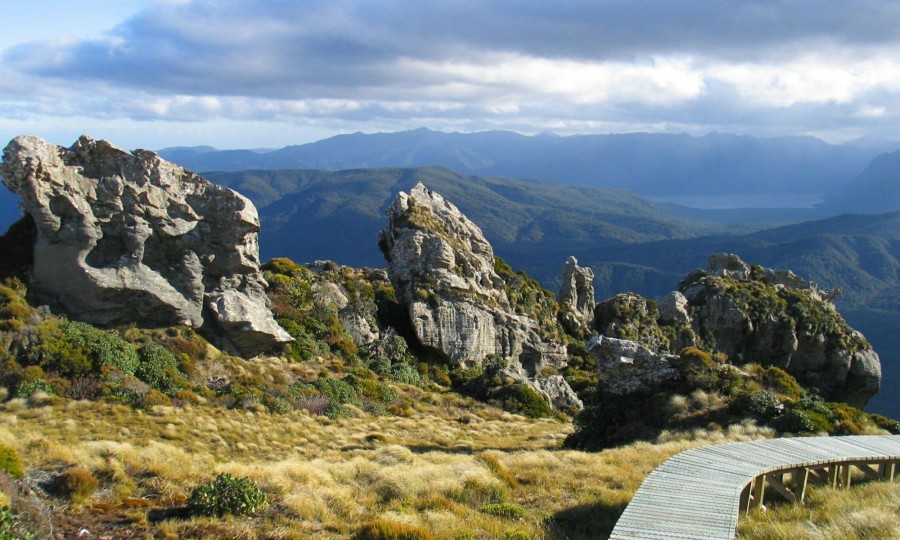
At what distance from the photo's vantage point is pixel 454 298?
39.7 metres

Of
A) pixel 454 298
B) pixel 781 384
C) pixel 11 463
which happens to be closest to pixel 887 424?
pixel 781 384

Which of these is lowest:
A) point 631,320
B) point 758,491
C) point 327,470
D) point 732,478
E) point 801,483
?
point 631,320

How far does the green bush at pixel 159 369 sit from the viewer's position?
79.3 feet

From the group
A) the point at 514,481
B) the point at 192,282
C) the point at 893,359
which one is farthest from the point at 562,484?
the point at 893,359

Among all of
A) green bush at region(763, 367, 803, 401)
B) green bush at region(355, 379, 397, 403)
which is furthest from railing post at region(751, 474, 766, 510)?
green bush at region(355, 379, 397, 403)

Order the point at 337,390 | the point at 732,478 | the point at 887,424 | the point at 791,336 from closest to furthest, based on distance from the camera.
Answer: the point at 732,478 < the point at 887,424 < the point at 337,390 < the point at 791,336

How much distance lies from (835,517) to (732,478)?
1758mm

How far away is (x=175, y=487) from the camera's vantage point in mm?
14328

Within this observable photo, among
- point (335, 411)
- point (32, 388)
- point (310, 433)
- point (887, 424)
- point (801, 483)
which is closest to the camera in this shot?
point (801, 483)

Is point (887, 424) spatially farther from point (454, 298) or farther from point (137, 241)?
point (137, 241)

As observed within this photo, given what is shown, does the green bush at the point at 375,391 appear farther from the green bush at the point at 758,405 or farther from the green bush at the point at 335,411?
the green bush at the point at 758,405

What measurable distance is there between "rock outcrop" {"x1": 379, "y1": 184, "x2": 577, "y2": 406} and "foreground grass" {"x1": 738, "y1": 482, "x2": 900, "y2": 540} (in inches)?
924

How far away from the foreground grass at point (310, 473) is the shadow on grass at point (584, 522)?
0.11 feet

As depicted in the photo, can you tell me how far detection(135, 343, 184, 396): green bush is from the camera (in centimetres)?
2417
